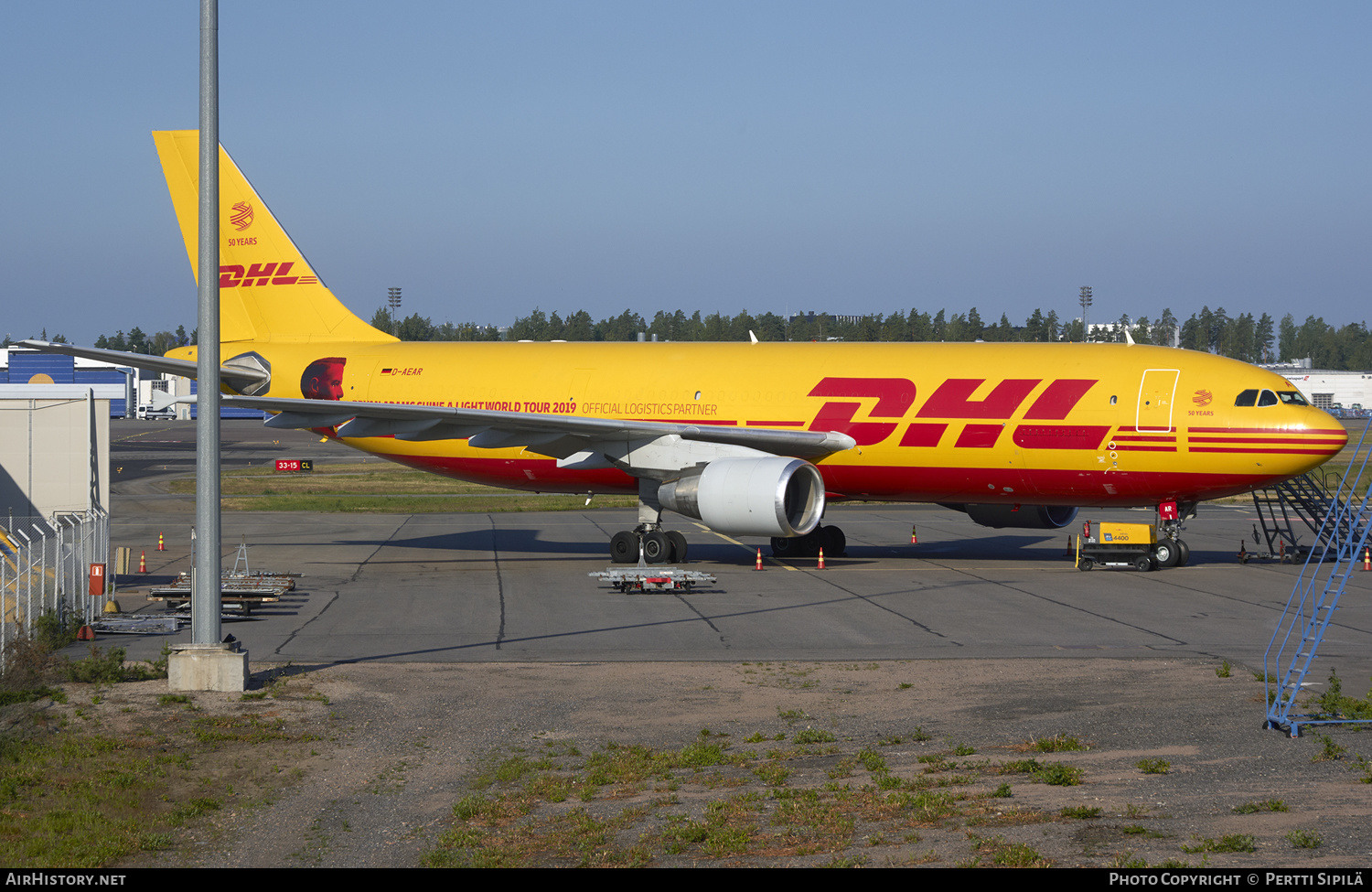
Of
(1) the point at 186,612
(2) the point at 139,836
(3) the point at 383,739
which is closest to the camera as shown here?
(2) the point at 139,836

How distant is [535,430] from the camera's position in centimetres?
2622

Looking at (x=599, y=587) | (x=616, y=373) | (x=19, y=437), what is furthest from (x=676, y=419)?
(x=19, y=437)

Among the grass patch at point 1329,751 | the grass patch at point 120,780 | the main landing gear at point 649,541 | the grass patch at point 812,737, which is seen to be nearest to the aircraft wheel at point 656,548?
the main landing gear at point 649,541

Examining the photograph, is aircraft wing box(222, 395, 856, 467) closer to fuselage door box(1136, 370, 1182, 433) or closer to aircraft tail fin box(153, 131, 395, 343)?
aircraft tail fin box(153, 131, 395, 343)

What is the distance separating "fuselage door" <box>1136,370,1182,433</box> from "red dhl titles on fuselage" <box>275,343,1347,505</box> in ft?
0.09

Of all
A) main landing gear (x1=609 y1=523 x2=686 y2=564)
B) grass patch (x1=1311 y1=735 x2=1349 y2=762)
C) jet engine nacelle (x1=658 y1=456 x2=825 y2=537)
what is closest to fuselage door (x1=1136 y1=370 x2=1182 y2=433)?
jet engine nacelle (x1=658 y1=456 x2=825 y2=537)

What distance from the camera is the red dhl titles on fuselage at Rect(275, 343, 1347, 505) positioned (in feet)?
81.8

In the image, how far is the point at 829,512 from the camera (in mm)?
42281

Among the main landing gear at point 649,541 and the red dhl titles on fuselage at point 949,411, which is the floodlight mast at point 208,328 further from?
the red dhl titles on fuselage at point 949,411

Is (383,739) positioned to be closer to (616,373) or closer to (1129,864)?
(1129,864)

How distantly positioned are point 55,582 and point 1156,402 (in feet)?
66.4

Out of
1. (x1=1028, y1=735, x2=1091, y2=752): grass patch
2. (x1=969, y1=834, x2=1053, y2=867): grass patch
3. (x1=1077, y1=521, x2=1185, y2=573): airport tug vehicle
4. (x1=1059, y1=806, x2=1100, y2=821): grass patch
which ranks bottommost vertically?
(x1=1077, y1=521, x2=1185, y2=573): airport tug vehicle

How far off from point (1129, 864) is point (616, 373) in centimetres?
2146

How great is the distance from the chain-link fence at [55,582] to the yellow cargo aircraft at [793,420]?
16.9 ft
